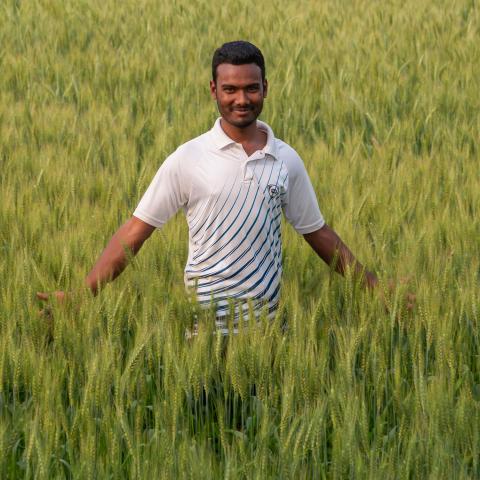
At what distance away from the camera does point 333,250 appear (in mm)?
2268

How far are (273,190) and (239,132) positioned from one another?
5.3 inches

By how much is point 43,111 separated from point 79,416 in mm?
2836

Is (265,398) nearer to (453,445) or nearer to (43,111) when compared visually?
(453,445)

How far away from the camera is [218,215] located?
2082mm

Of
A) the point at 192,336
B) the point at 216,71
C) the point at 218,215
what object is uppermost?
the point at 216,71

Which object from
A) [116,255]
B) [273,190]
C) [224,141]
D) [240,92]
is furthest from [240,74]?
[116,255]

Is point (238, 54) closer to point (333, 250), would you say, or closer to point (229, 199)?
point (229, 199)

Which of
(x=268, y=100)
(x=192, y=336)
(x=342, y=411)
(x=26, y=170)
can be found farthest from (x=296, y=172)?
(x=268, y=100)

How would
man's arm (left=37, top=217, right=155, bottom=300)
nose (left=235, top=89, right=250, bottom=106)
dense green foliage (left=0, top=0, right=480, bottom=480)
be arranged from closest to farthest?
dense green foliage (left=0, top=0, right=480, bottom=480) → nose (left=235, top=89, right=250, bottom=106) → man's arm (left=37, top=217, right=155, bottom=300)

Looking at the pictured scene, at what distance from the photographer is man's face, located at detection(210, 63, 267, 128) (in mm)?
2029

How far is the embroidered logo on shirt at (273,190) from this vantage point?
82.5 inches

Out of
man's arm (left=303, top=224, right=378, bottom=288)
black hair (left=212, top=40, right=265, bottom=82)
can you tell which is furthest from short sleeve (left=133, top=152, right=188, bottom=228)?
man's arm (left=303, top=224, right=378, bottom=288)

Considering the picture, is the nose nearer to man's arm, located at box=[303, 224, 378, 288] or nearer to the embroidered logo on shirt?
the embroidered logo on shirt

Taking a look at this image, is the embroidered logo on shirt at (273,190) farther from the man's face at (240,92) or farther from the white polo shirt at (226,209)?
the man's face at (240,92)
